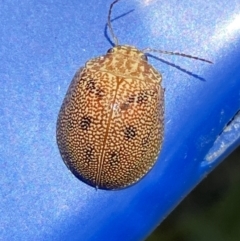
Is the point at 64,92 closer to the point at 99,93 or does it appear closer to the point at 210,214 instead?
the point at 99,93

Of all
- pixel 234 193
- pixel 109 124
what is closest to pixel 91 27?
pixel 109 124

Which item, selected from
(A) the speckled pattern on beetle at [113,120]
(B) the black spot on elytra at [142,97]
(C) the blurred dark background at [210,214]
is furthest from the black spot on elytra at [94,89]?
(C) the blurred dark background at [210,214]

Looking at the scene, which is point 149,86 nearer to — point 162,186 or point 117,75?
point 117,75

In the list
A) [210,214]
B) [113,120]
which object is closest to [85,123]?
[113,120]

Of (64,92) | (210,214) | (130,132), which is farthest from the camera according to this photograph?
(210,214)

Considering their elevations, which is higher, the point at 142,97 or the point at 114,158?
the point at 142,97

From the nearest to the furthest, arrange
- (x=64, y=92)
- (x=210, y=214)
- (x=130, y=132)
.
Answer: (x=130, y=132) → (x=64, y=92) → (x=210, y=214)

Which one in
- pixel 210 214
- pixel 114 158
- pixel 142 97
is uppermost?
pixel 142 97
